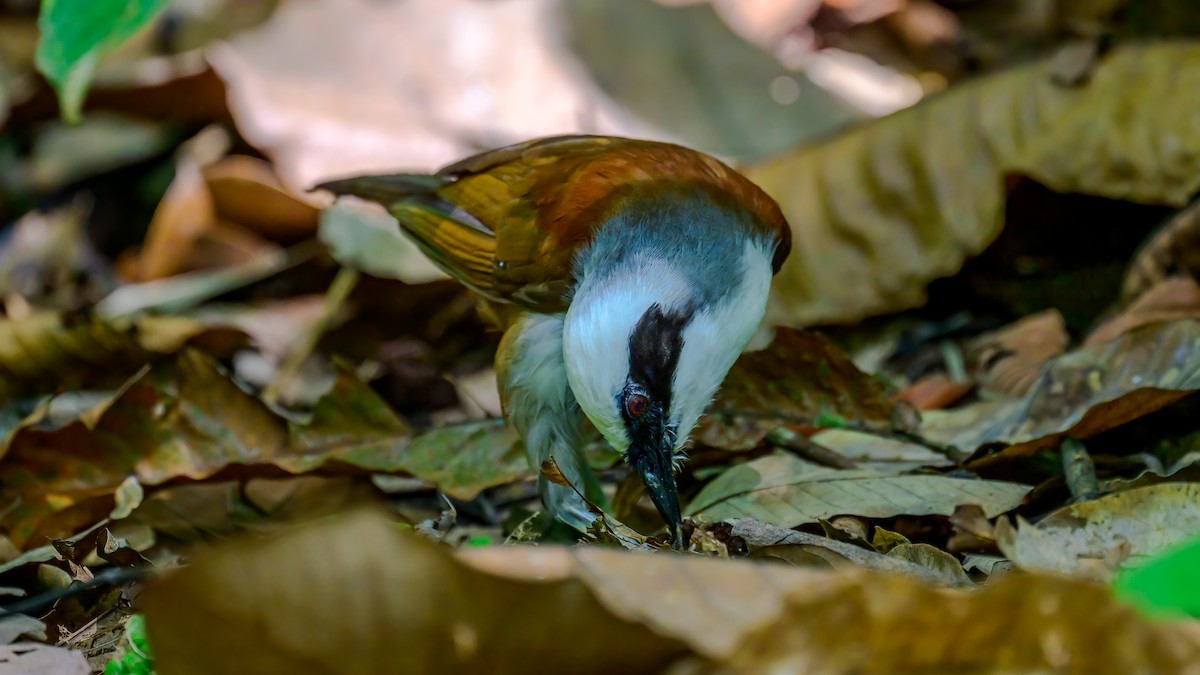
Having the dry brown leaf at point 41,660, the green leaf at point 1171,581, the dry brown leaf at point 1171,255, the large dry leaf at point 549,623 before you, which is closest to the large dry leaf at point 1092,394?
the dry brown leaf at point 1171,255

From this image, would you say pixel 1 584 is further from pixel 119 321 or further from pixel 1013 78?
pixel 1013 78

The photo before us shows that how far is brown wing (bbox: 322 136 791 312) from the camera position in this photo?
12.9 ft

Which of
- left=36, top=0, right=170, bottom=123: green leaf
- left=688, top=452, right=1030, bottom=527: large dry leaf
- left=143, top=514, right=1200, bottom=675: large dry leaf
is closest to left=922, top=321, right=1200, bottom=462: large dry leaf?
left=688, top=452, right=1030, bottom=527: large dry leaf

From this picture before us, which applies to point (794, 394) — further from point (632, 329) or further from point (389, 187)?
point (389, 187)

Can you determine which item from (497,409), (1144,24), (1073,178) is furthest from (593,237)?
(1144,24)

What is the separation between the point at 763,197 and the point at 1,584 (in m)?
2.56

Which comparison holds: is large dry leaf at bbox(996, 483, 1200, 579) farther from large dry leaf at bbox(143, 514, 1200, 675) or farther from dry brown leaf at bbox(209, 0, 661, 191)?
dry brown leaf at bbox(209, 0, 661, 191)

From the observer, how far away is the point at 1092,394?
12.3 ft

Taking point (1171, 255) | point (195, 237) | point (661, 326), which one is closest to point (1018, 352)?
point (1171, 255)

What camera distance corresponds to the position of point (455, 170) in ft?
14.9

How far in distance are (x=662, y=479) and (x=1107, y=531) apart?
1183mm

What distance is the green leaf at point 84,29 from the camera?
12.9 feet

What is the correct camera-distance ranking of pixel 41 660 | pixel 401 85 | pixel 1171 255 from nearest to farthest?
1. pixel 41 660
2. pixel 1171 255
3. pixel 401 85

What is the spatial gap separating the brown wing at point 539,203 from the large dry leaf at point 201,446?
0.56 metres
